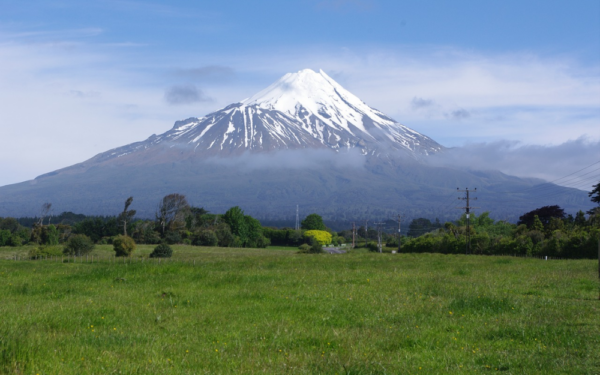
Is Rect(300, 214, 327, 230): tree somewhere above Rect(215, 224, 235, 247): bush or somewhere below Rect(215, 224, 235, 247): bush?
above

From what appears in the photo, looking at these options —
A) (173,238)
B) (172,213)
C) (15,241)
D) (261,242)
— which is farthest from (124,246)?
(261,242)

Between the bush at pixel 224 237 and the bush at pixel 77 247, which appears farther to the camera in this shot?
the bush at pixel 224 237

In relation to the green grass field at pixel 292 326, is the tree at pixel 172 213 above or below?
above

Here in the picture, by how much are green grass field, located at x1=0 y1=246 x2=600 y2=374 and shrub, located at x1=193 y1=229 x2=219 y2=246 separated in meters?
74.1

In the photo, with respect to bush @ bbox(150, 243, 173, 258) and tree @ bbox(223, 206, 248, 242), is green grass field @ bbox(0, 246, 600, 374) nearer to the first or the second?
bush @ bbox(150, 243, 173, 258)

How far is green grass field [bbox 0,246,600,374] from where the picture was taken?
806 centimetres

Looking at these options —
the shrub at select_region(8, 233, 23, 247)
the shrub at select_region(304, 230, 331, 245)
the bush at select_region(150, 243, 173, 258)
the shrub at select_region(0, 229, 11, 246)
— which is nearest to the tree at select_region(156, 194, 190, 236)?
the shrub at select_region(8, 233, 23, 247)

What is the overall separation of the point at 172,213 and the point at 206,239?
1537 cm

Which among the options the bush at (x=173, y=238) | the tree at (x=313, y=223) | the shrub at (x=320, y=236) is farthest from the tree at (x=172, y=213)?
the tree at (x=313, y=223)

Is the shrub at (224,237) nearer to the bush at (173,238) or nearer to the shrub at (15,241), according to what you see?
the bush at (173,238)

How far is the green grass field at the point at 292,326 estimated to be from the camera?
8062 millimetres

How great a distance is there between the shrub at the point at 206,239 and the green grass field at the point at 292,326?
74.1 m

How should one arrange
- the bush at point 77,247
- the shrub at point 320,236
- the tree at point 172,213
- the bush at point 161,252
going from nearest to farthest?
the bush at point 161,252
the bush at point 77,247
the tree at point 172,213
the shrub at point 320,236

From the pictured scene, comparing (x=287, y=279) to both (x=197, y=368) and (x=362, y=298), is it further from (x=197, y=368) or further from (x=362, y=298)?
(x=197, y=368)
